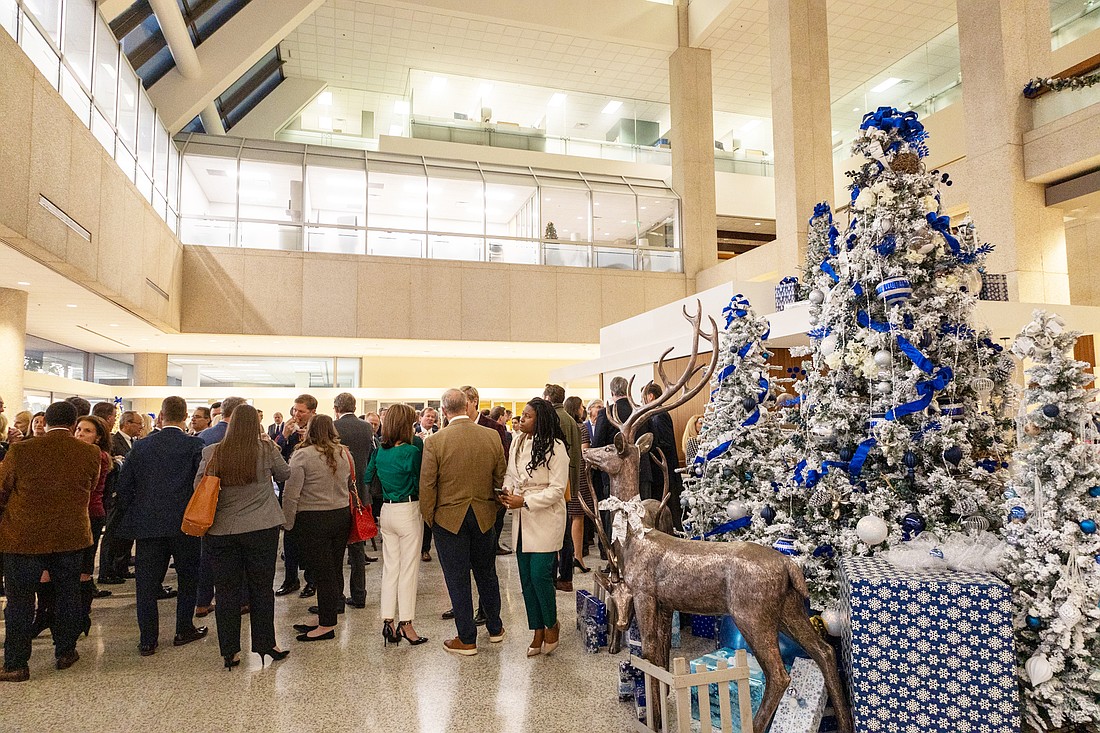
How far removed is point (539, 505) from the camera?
462 centimetres

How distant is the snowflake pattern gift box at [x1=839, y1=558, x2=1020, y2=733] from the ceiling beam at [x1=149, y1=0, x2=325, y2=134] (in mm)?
16133

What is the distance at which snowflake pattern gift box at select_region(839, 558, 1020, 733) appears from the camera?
2.96m

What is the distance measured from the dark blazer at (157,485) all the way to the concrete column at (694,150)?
51.4 ft

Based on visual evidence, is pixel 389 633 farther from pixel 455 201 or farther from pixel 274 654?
pixel 455 201

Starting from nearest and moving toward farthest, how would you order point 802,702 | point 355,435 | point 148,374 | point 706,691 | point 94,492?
point 706,691
point 802,702
point 94,492
point 355,435
point 148,374

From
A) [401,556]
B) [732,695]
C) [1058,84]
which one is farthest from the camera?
[1058,84]

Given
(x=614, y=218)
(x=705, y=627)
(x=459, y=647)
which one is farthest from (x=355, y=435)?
(x=614, y=218)

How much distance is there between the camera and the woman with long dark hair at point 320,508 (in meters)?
5.22

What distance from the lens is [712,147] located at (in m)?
19.7

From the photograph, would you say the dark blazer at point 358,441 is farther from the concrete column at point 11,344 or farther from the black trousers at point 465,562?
the concrete column at point 11,344

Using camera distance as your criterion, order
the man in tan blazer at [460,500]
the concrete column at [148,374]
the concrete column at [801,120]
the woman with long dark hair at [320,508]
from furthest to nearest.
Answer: the concrete column at [148,374]
the concrete column at [801,120]
the woman with long dark hair at [320,508]
the man in tan blazer at [460,500]

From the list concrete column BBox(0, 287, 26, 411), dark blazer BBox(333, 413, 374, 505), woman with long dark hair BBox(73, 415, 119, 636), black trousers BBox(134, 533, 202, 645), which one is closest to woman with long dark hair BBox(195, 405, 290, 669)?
black trousers BBox(134, 533, 202, 645)

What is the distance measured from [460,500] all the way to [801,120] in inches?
529

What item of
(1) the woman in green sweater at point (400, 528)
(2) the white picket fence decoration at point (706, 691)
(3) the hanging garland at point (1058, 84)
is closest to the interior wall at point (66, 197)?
(1) the woman in green sweater at point (400, 528)
